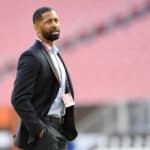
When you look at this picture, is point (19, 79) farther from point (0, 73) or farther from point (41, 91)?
point (0, 73)

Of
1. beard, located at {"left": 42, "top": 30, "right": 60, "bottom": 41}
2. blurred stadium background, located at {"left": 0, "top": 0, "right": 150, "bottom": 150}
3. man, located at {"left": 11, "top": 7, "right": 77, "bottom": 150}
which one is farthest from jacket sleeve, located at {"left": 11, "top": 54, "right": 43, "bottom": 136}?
blurred stadium background, located at {"left": 0, "top": 0, "right": 150, "bottom": 150}

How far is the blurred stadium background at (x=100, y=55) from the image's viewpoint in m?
9.47

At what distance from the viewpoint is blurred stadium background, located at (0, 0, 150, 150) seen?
9469mm

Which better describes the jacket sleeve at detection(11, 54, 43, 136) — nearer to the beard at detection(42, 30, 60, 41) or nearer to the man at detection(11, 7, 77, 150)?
the man at detection(11, 7, 77, 150)

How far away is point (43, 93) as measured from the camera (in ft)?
11.0

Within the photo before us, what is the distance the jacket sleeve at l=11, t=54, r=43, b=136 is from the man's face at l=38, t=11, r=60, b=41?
0.14m

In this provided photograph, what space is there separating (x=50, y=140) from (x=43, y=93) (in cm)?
22

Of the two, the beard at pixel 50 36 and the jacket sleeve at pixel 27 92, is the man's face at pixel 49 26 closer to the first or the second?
the beard at pixel 50 36

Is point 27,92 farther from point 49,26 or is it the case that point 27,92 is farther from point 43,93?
point 49,26

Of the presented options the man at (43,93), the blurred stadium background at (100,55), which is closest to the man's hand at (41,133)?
Answer: the man at (43,93)

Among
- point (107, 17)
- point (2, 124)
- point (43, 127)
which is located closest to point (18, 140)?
point (43, 127)

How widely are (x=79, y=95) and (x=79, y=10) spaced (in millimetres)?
1312

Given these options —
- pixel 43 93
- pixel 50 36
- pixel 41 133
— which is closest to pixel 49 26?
pixel 50 36

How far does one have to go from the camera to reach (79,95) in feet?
31.4
